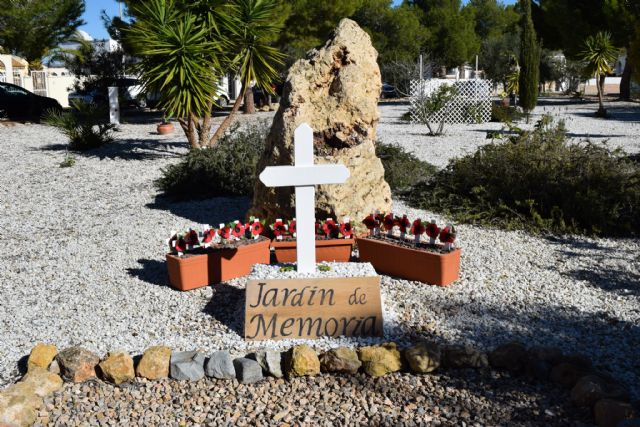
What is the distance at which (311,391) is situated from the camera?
3449 mm

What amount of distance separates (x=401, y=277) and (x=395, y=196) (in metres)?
3.13

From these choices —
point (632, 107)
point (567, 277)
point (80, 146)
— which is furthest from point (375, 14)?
point (567, 277)

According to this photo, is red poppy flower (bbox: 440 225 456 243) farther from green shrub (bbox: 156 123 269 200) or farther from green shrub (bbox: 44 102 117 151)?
green shrub (bbox: 44 102 117 151)

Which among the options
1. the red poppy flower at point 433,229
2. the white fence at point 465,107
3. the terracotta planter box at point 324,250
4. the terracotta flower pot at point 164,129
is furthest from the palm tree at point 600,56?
the terracotta planter box at point 324,250

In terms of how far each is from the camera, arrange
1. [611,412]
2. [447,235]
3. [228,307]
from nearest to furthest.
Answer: [611,412]
[228,307]
[447,235]

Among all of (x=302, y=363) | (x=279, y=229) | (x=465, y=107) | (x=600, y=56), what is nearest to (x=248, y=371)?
(x=302, y=363)

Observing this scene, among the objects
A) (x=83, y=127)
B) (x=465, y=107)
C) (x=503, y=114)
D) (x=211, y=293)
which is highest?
(x=465, y=107)

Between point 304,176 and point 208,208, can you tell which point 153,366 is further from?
point 208,208

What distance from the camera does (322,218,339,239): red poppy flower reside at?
532 cm

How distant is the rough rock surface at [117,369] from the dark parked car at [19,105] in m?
18.3

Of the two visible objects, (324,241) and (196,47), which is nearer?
(324,241)

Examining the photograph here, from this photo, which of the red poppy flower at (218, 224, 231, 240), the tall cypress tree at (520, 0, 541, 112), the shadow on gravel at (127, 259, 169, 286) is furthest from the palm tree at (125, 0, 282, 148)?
the tall cypress tree at (520, 0, 541, 112)

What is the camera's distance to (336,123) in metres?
6.01

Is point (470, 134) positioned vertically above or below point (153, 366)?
above
